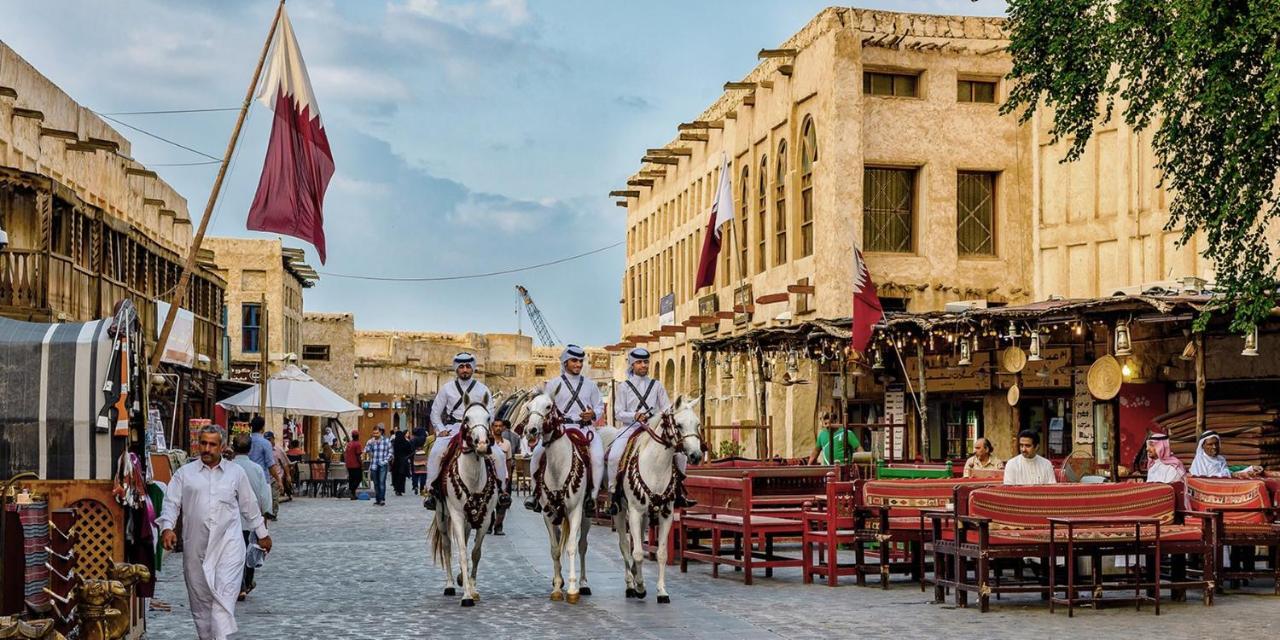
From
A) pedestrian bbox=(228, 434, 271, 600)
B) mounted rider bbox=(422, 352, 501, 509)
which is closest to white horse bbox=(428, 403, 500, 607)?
mounted rider bbox=(422, 352, 501, 509)

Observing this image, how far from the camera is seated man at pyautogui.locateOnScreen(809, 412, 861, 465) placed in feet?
81.9

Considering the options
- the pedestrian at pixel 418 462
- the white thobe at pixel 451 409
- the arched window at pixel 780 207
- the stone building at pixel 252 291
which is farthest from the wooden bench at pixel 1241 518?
the stone building at pixel 252 291

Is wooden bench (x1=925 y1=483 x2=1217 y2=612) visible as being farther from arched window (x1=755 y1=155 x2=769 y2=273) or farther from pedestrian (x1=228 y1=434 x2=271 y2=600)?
arched window (x1=755 y1=155 x2=769 y2=273)

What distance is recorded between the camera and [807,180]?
3872 cm

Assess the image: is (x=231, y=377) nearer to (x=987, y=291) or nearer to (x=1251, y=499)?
(x=987, y=291)

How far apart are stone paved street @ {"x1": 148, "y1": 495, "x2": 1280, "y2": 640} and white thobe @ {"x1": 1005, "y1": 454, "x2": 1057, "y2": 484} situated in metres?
1.38

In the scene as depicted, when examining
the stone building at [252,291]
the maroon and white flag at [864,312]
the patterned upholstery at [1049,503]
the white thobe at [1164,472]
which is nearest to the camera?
the patterned upholstery at [1049,503]

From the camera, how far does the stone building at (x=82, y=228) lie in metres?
23.5

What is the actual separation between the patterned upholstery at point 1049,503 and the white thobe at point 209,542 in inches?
247

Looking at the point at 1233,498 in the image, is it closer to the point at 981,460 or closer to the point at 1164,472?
the point at 1164,472

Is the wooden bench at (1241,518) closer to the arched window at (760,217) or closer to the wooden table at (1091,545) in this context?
the wooden table at (1091,545)

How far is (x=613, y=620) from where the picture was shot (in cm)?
1388

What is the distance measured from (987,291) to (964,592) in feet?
76.9

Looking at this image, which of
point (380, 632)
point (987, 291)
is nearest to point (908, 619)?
point (380, 632)
